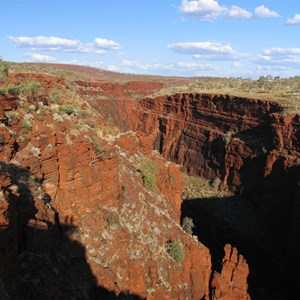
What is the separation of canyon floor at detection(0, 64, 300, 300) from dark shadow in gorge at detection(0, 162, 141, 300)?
4cm

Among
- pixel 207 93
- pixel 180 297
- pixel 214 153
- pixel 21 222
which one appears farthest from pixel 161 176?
pixel 207 93

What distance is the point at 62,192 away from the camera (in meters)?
16.4

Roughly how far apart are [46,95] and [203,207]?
22.3m

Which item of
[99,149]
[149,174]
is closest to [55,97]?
[99,149]

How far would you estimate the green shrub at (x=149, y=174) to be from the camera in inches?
913

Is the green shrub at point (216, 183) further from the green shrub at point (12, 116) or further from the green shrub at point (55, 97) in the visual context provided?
the green shrub at point (12, 116)

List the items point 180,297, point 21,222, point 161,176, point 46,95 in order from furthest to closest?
point 161,176 < point 46,95 < point 180,297 < point 21,222

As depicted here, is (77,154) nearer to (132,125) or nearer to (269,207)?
(269,207)

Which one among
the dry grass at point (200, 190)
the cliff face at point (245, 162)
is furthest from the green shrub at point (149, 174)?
the dry grass at point (200, 190)

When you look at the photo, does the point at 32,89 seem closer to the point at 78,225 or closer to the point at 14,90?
the point at 14,90

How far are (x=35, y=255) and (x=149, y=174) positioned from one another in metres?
11.2

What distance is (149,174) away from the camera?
23484mm

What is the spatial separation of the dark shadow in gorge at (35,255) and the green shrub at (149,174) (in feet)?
24.5

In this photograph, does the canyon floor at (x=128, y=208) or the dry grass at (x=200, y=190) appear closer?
the canyon floor at (x=128, y=208)
